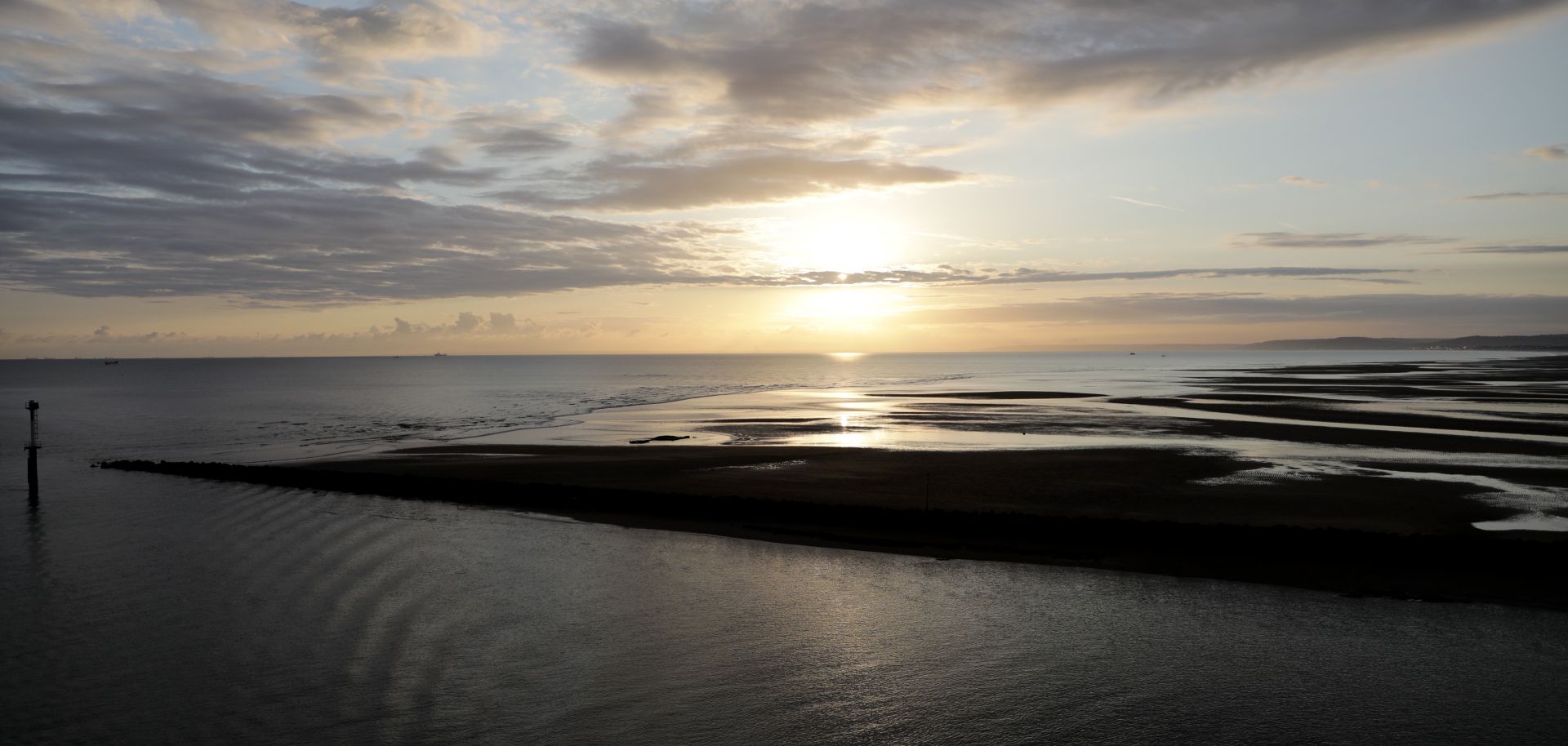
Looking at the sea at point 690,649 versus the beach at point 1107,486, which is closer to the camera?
the sea at point 690,649

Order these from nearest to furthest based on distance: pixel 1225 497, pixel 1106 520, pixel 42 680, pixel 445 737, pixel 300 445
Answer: pixel 445 737, pixel 42 680, pixel 1106 520, pixel 1225 497, pixel 300 445

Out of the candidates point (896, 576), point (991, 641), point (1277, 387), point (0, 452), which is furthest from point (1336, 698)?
point (1277, 387)

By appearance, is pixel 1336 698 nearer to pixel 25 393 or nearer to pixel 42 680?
pixel 42 680

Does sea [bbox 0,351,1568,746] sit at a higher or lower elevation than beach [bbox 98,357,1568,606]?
lower

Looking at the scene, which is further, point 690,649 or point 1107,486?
point 1107,486

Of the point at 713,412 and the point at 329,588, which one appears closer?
the point at 329,588

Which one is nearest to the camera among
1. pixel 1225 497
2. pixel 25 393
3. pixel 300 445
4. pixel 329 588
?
pixel 329 588

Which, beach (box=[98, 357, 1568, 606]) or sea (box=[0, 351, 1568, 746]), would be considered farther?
beach (box=[98, 357, 1568, 606])

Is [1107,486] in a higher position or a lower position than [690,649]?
higher
